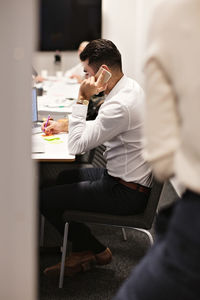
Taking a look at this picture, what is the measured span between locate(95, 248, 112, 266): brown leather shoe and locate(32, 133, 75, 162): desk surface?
0.60 metres

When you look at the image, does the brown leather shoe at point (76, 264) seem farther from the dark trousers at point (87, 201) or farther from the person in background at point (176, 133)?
the person in background at point (176, 133)

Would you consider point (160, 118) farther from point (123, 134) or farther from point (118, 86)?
point (118, 86)

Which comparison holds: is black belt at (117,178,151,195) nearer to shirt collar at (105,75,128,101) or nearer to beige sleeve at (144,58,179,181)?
shirt collar at (105,75,128,101)

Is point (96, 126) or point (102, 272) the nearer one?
point (96, 126)

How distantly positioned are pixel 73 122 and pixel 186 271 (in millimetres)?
1441

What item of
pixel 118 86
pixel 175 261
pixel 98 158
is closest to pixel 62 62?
pixel 98 158

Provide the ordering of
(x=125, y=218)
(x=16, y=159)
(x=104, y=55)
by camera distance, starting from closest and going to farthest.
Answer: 1. (x=16, y=159)
2. (x=125, y=218)
3. (x=104, y=55)

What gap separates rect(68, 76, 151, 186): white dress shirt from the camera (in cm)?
208

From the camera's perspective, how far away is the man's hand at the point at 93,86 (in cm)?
230

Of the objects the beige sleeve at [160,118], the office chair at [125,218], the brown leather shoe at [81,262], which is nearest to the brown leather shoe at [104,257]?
the brown leather shoe at [81,262]

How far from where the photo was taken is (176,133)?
101cm

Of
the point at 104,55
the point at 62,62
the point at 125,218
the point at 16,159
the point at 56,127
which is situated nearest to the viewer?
the point at 16,159

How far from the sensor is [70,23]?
254 inches

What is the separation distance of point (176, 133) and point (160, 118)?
0.17 feet
